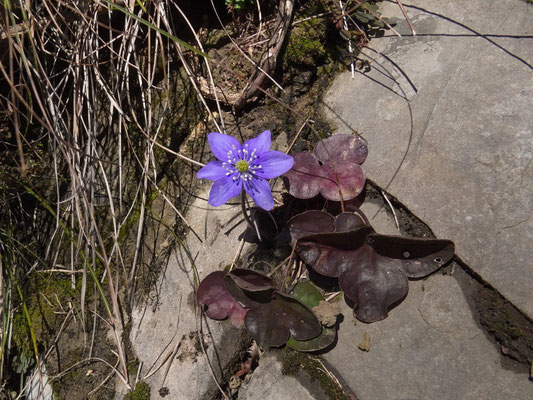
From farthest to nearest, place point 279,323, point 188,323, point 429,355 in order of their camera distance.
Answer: point 188,323
point 279,323
point 429,355

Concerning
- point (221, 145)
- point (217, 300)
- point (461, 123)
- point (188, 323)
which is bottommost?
point (188, 323)

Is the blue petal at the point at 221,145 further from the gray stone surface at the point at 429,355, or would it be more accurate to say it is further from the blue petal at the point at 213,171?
the gray stone surface at the point at 429,355

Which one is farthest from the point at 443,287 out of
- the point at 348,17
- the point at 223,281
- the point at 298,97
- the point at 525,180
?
the point at 348,17

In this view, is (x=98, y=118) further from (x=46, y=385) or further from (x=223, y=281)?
(x=46, y=385)

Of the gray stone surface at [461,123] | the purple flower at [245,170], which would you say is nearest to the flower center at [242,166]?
the purple flower at [245,170]

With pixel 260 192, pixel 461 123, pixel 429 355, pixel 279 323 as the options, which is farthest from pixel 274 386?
pixel 461 123

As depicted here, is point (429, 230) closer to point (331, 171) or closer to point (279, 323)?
point (331, 171)

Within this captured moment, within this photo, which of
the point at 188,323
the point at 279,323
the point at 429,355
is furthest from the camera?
the point at 188,323
